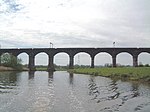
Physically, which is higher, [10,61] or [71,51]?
[71,51]

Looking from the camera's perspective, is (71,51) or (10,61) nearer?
(71,51)

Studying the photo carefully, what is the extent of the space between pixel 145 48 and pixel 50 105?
8001cm

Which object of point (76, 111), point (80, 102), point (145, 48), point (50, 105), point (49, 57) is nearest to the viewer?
point (76, 111)

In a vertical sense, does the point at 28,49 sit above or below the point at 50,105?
above

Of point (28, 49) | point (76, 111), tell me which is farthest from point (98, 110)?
point (28, 49)

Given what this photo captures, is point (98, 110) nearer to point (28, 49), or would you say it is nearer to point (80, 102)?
point (80, 102)

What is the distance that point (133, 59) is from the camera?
94.0 metres

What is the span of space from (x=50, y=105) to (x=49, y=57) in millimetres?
→ 84617

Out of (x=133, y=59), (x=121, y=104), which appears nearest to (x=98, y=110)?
(x=121, y=104)

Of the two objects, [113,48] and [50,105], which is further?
[113,48]

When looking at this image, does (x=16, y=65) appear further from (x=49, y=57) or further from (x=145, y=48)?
(x=145, y=48)

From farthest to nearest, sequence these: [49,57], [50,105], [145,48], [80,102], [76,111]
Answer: [49,57] < [145,48] < [80,102] < [50,105] < [76,111]

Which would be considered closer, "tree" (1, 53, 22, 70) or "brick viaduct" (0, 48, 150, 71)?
"brick viaduct" (0, 48, 150, 71)

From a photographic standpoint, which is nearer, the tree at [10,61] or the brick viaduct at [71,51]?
the brick viaduct at [71,51]
